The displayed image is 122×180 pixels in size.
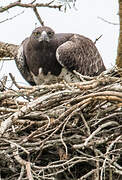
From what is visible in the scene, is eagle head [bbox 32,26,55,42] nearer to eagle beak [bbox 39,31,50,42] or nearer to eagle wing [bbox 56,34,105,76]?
eagle beak [bbox 39,31,50,42]

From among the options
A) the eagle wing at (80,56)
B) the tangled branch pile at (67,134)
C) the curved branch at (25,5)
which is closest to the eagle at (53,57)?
the eagle wing at (80,56)

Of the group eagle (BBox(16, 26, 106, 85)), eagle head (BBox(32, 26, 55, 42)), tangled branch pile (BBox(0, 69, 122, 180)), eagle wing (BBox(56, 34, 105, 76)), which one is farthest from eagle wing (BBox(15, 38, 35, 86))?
tangled branch pile (BBox(0, 69, 122, 180))

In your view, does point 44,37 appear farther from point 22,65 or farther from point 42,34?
point 22,65

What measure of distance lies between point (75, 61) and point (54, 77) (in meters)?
0.37

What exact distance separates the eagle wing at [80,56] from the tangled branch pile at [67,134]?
1.75 meters

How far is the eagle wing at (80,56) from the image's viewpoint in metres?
6.27

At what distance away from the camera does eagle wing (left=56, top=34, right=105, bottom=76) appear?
6.27 m

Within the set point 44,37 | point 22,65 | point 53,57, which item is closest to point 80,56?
point 53,57

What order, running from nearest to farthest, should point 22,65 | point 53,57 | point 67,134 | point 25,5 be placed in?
1. point 67,134
2. point 25,5
3. point 53,57
4. point 22,65

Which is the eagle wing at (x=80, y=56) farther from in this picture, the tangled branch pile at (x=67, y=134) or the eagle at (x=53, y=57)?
the tangled branch pile at (x=67, y=134)

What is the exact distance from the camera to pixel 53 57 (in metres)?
6.41

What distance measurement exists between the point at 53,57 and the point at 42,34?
33 centimetres

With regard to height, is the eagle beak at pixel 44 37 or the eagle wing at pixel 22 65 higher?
the eagle beak at pixel 44 37

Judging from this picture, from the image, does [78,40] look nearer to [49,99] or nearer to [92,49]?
[92,49]
